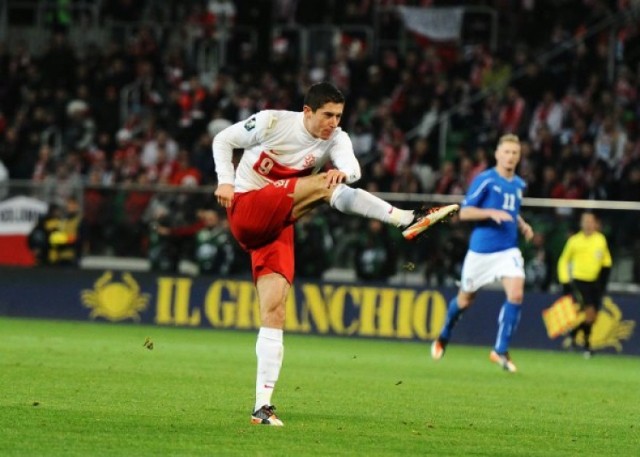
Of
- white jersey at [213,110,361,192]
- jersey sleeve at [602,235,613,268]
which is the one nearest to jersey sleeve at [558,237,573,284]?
jersey sleeve at [602,235,613,268]

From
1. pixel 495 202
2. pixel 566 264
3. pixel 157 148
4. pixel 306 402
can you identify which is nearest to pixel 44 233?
pixel 157 148

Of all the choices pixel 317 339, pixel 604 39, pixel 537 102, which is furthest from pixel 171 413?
pixel 604 39

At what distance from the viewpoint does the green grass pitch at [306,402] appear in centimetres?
876

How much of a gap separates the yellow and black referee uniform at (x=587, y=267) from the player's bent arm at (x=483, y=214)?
4.78 metres

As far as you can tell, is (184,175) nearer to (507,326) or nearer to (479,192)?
(479,192)

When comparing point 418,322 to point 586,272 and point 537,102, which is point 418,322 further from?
point 537,102

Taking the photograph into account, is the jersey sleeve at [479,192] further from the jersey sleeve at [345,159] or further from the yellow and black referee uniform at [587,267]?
the jersey sleeve at [345,159]

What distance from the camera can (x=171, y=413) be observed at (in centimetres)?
1018

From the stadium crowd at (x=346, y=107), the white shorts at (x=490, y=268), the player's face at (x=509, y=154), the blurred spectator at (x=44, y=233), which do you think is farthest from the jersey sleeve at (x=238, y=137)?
the blurred spectator at (x=44, y=233)

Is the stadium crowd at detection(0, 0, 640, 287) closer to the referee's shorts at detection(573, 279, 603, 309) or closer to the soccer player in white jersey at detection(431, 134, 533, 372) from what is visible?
the referee's shorts at detection(573, 279, 603, 309)

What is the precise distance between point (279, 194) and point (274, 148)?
1.29ft

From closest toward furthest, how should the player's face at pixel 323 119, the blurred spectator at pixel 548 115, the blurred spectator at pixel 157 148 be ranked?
Answer: the player's face at pixel 323 119 → the blurred spectator at pixel 548 115 → the blurred spectator at pixel 157 148

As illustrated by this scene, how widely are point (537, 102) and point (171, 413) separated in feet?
52.8

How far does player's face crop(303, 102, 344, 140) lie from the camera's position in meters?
9.74
